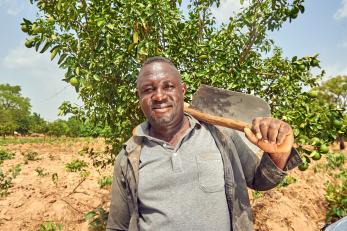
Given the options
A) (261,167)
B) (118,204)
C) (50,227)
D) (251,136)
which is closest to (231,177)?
(261,167)

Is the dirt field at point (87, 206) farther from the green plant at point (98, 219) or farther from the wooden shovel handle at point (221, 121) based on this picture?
the wooden shovel handle at point (221, 121)

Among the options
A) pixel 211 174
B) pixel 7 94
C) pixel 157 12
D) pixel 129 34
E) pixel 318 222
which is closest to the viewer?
pixel 211 174

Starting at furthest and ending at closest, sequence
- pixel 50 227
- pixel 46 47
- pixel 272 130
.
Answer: pixel 50 227
pixel 46 47
pixel 272 130


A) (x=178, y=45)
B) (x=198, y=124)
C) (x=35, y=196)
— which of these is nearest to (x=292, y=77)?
(x=178, y=45)

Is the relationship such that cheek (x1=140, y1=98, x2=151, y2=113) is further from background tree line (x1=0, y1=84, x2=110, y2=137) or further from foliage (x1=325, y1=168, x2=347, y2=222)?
background tree line (x1=0, y1=84, x2=110, y2=137)

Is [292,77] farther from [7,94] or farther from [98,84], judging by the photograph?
[7,94]

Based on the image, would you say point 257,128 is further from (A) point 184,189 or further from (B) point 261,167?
(A) point 184,189

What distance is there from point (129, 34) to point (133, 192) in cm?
172

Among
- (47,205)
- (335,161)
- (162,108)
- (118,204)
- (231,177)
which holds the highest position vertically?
(162,108)

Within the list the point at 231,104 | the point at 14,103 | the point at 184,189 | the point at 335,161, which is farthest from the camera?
the point at 14,103

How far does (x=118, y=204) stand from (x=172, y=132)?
1.96ft

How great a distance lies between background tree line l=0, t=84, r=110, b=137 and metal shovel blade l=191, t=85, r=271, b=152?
113ft

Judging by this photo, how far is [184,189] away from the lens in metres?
1.75

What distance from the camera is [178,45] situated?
345 centimetres
